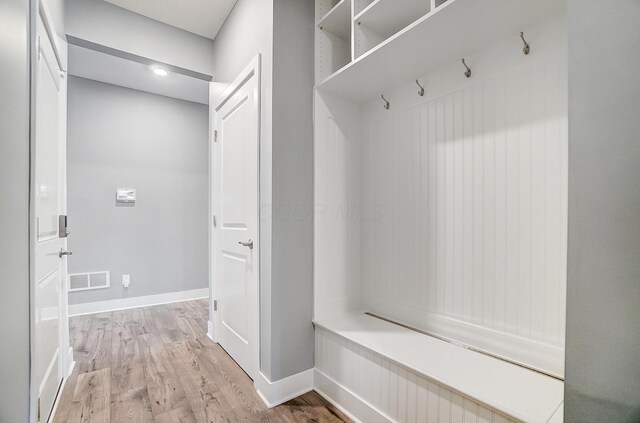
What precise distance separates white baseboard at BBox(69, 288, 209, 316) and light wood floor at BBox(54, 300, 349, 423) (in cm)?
41

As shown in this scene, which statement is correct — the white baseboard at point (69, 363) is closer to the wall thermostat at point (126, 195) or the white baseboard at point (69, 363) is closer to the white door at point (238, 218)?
the white door at point (238, 218)

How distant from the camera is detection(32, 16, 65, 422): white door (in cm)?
127

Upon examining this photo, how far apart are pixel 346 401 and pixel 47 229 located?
179cm

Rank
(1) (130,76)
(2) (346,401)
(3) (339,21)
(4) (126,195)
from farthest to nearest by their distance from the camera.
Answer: (4) (126,195) < (1) (130,76) < (3) (339,21) < (2) (346,401)

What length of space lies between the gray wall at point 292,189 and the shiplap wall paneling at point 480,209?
49cm

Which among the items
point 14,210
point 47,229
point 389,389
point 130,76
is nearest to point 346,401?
point 389,389

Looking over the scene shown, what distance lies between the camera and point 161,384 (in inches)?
72.7

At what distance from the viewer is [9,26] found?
940 mm

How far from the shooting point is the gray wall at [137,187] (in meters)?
3.18

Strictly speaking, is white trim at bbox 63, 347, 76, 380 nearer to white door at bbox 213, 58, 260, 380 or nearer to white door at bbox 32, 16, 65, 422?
white door at bbox 32, 16, 65, 422

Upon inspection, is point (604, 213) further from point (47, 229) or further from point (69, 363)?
point (69, 363)

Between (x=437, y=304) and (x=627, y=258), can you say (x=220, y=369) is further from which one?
(x=627, y=258)

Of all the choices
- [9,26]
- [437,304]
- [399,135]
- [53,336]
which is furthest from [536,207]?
[53,336]

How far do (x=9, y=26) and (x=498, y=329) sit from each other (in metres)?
2.22
